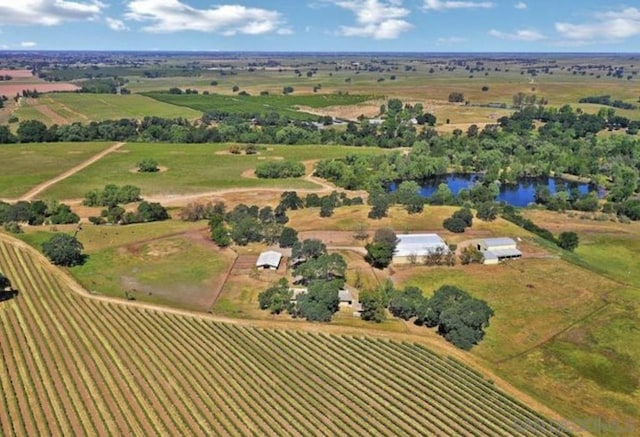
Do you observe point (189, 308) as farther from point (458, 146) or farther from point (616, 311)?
point (458, 146)

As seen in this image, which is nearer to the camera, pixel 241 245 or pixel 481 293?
pixel 481 293

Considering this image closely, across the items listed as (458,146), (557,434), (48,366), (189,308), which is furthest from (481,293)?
(458,146)

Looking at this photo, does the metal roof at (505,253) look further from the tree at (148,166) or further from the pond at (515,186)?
the tree at (148,166)

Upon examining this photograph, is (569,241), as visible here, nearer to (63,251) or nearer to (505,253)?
(505,253)

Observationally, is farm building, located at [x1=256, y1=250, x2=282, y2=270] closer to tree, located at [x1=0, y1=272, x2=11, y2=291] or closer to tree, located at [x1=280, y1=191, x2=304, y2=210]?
tree, located at [x1=280, y1=191, x2=304, y2=210]

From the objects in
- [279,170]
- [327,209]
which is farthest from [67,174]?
[327,209]

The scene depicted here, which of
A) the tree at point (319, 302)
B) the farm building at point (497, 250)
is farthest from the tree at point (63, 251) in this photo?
the farm building at point (497, 250)

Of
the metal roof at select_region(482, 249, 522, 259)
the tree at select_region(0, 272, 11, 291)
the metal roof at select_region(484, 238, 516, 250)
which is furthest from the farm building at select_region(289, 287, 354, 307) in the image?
the tree at select_region(0, 272, 11, 291)
